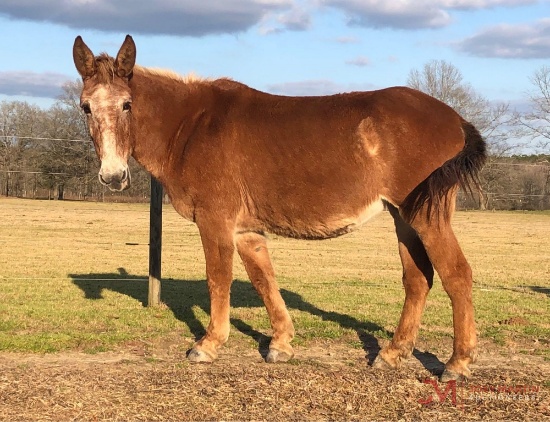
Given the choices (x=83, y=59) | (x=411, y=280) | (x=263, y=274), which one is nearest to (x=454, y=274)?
(x=411, y=280)

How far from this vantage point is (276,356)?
6.32m

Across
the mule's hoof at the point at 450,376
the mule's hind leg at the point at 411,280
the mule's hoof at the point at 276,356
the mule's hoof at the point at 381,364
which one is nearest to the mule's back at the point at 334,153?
the mule's hind leg at the point at 411,280

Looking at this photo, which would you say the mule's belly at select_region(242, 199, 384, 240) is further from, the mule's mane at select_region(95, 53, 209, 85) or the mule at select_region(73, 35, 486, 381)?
the mule's mane at select_region(95, 53, 209, 85)

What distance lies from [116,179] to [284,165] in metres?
1.61

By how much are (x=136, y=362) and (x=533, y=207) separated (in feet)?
165

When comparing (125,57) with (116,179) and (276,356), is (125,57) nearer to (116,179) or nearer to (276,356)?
(116,179)

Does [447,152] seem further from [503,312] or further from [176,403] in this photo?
[503,312]

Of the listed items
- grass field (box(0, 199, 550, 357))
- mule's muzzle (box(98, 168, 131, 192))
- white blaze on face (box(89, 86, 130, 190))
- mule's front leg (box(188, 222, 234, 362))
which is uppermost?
white blaze on face (box(89, 86, 130, 190))

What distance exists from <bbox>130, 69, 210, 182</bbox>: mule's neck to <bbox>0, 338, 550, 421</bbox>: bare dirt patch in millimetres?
2054

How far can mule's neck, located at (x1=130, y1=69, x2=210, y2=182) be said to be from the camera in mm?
6531

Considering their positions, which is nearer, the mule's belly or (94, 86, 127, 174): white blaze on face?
(94, 86, 127, 174): white blaze on face

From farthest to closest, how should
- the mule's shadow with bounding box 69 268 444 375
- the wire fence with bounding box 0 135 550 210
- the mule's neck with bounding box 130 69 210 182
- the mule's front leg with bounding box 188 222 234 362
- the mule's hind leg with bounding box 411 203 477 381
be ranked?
1. the wire fence with bounding box 0 135 550 210
2. the mule's shadow with bounding box 69 268 444 375
3. the mule's neck with bounding box 130 69 210 182
4. the mule's front leg with bounding box 188 222 234 362
5. the mule's hind leg with bounding box 411 203 477 381

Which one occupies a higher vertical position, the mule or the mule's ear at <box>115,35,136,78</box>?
the mule's ear at <box>115,35,136,78</box>

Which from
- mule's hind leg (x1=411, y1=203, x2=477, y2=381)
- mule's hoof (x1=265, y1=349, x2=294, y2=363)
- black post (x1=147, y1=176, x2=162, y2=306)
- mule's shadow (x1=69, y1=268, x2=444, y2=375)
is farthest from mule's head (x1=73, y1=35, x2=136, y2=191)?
black post (x1=147, y1=176, x2=162, y2=306)
